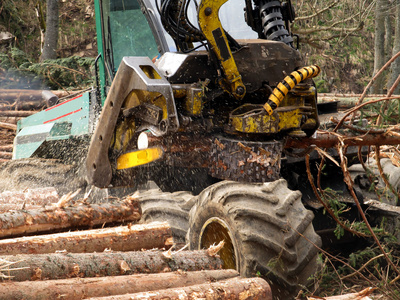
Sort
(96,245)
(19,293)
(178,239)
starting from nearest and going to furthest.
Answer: (19,293) < (96,245) < (178,239)

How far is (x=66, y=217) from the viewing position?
3564 millimetres


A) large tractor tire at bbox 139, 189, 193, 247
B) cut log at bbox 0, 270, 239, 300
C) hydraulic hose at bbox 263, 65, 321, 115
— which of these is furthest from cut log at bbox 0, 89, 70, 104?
cut log at bbox 0, 270, 239, 300

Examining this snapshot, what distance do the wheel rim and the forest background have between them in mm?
7537

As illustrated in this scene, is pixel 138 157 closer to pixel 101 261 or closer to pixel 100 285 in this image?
pixel 101 261

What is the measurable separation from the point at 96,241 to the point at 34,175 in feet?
9.19

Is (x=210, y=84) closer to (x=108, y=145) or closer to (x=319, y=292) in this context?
(x=108, y=145)

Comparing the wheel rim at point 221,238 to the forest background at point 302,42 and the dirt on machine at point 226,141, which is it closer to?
the dirt on machine at point 226,141

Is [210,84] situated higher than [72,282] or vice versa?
[210,84]

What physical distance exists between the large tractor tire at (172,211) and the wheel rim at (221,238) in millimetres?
430

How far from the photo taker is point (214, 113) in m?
3.54

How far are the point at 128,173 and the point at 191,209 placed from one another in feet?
1.97

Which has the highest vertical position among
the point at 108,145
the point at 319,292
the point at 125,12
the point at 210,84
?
the point at 125,12

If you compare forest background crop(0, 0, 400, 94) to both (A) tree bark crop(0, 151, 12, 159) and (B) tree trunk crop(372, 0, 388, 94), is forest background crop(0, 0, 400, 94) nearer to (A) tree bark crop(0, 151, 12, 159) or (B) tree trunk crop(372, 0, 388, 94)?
(B) tree trunk crop(372, 0, 388, 94)

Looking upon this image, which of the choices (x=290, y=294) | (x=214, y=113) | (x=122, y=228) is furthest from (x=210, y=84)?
(x=290, y=294)
